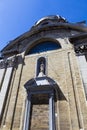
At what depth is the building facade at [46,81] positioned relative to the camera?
8.08 meters

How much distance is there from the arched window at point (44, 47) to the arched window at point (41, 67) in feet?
3.73

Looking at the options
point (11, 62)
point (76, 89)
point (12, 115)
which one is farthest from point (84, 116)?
point (11, 62)

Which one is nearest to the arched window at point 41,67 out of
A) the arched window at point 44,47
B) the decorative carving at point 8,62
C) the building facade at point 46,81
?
the building facade at point 46,81

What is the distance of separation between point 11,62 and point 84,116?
7.05 metres

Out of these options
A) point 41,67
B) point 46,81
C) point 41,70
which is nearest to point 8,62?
point 41,67

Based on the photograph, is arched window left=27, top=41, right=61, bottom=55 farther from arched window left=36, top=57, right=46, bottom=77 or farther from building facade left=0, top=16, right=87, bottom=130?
arched window left=36, top=57, right=46, bottom=77

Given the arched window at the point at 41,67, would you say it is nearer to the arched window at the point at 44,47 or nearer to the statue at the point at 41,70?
the statue at the point at 41,70

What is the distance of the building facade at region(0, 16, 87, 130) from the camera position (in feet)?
26.5

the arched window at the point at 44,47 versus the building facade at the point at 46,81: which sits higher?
the arched window at the point at 44,47

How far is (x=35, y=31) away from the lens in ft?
46.5

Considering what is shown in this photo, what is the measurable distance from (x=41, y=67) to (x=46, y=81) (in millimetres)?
1553

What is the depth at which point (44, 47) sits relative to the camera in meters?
12.9

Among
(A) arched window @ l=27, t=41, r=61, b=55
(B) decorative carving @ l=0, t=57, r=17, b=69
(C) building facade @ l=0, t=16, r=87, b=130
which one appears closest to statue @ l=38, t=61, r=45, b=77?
(C) building facade @ l=0, t=16, r=87, b=130

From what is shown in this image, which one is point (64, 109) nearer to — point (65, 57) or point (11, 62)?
point (65, 57)
